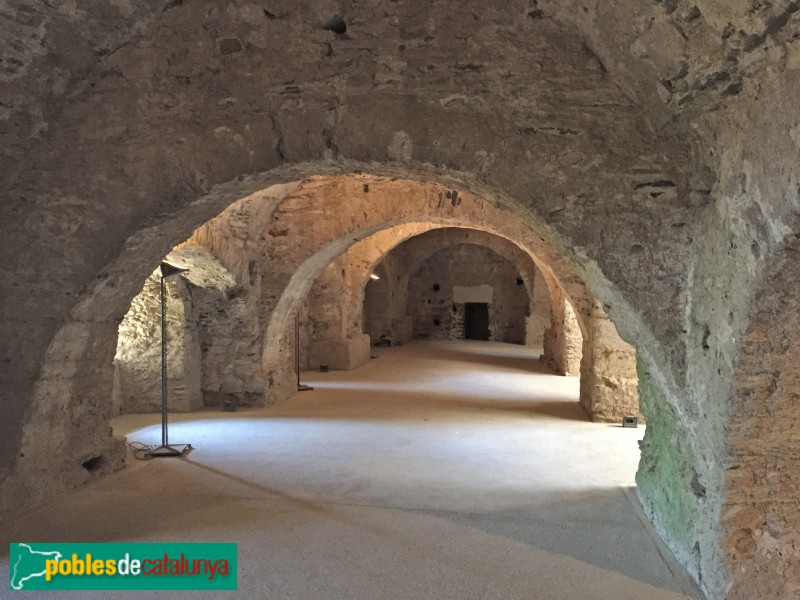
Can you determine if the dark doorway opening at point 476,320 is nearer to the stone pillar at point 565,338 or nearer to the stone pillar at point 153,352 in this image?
the stone pillar at point 565,338

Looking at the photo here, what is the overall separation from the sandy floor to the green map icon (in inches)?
2.3

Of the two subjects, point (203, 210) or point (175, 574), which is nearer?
point (175, 574)

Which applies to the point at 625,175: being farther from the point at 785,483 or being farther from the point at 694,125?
the point at 785,483

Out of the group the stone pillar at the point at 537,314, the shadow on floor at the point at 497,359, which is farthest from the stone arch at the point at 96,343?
the stone pillar at the point at 537,314

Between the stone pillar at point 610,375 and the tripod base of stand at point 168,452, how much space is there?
13.3ft

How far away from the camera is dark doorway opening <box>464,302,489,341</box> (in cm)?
1823

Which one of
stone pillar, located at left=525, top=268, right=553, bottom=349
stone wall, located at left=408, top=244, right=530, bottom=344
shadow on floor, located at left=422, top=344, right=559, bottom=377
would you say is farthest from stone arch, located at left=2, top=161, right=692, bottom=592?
stone wall, located at left=408, top=244, right=530, bottom=344

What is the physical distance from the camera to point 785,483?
246 centimetres

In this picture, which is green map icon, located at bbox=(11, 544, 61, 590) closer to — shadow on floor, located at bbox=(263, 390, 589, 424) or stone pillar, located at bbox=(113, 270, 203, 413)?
shadow on floor, located at bbox=(263, 390, 589, 424)

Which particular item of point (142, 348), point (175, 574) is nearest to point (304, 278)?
point (142, 348)

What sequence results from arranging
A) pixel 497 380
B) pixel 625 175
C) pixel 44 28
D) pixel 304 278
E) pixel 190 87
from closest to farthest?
pixel 625 175, pixel 44 28, pixel 190 87, pixel 304 278, pixel 497 380

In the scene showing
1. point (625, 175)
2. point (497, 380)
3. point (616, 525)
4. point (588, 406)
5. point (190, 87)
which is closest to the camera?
point (625, 175)

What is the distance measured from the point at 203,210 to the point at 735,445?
3055mm

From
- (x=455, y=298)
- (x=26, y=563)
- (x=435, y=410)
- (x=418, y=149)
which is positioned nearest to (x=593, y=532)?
(x=418, y=149)
